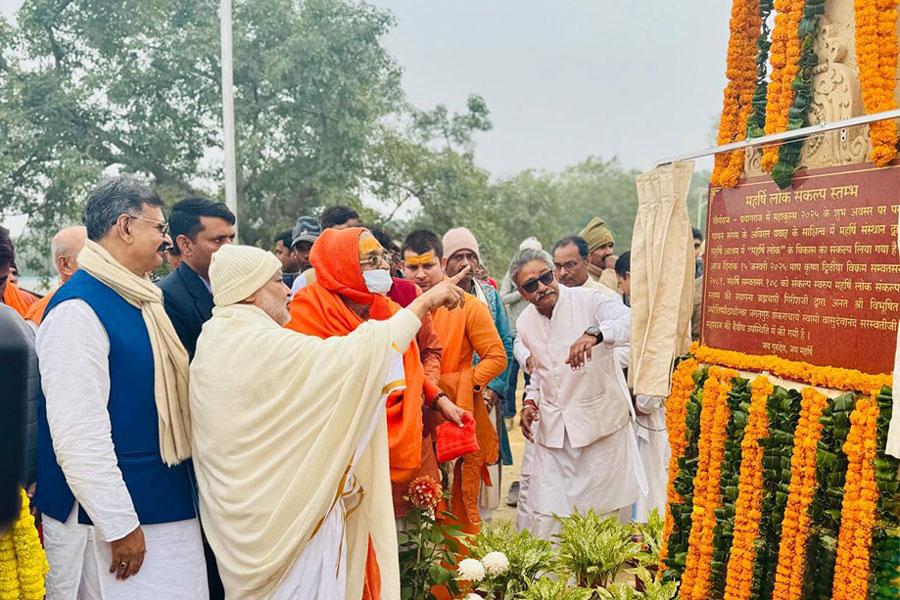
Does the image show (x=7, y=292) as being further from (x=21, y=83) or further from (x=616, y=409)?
(x=21, y=83)

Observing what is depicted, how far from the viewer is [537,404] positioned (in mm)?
5832

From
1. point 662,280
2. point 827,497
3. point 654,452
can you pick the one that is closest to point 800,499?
point 827,497

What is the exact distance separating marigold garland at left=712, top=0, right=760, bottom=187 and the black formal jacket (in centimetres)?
247

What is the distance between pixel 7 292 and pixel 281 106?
12898 mm

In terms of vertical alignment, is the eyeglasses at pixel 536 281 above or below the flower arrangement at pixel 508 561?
above

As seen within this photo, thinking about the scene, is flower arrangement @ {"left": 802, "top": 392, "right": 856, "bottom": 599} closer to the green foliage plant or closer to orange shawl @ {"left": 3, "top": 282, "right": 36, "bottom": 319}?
the green foliage plant

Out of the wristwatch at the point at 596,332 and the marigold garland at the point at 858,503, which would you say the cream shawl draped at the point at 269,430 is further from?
the wristwatch at the point at 596,332

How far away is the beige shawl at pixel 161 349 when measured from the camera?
10.6 feet

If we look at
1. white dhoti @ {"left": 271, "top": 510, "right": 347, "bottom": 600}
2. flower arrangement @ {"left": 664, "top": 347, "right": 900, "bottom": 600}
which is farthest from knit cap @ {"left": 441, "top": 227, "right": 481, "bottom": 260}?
white dhoti @ {"left": 271, "top": 510, "right": 347, "bottom": 600}

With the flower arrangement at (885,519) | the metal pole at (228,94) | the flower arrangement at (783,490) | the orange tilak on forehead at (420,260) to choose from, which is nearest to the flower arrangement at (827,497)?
the flower arrangement at (783,490)

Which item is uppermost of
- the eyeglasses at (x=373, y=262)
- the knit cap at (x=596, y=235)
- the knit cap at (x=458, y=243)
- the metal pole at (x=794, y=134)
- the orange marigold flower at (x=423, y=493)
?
the metal pole at (x=794, y=134)

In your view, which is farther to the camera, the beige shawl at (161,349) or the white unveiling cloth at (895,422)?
the beige shawl at (161,349)

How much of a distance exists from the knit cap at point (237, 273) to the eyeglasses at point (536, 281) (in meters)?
2.43

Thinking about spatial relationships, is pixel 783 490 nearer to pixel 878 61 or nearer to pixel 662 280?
pixel 662 280
